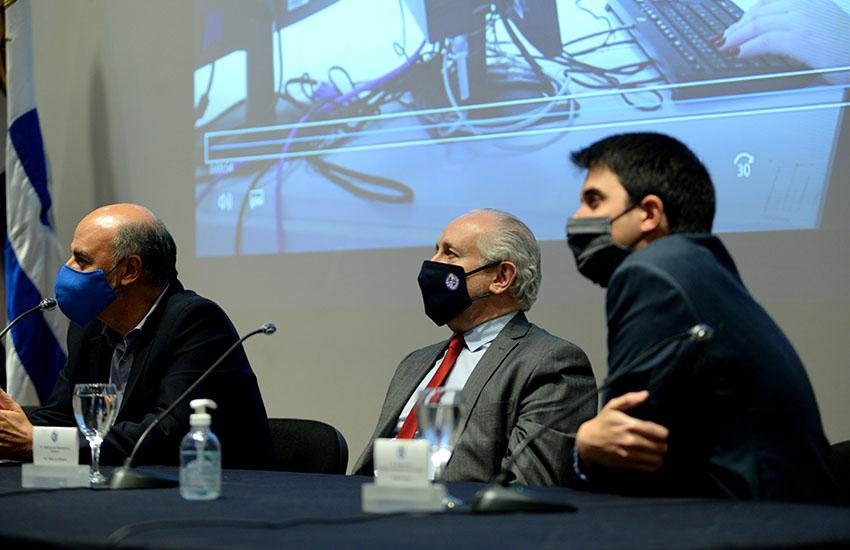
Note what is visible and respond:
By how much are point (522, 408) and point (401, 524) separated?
131 cm

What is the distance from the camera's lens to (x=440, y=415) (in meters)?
1.84

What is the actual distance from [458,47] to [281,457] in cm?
180


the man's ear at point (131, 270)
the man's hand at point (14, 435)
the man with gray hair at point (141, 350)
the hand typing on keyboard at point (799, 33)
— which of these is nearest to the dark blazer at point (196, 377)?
the man with gray hair at point (141, 350)

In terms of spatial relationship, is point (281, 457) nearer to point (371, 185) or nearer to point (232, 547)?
point (371, 185)

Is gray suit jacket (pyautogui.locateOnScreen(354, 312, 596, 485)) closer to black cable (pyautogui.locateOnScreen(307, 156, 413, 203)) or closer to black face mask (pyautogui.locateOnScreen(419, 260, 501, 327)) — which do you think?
black face mask (pyautogui.locateOnScreen(419, 260, 501, 327))

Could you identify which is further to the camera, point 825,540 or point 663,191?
point 663,191

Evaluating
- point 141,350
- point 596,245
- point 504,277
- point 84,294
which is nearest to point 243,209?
point 84,294

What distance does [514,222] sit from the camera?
3264 millimetres

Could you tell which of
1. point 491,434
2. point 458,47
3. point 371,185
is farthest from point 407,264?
point 491,434

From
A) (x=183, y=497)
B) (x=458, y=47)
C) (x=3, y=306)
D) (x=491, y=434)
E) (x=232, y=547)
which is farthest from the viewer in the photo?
(x=3, y=306)

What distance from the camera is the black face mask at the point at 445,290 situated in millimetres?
3115

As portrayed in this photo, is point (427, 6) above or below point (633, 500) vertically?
above

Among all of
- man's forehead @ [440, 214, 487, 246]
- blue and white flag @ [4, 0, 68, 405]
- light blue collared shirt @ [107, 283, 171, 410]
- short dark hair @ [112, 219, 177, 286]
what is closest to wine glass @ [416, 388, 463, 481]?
man's forehead @ [440, 214, 487, 246]

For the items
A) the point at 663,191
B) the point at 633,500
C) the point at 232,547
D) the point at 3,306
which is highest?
the point at 663,191
